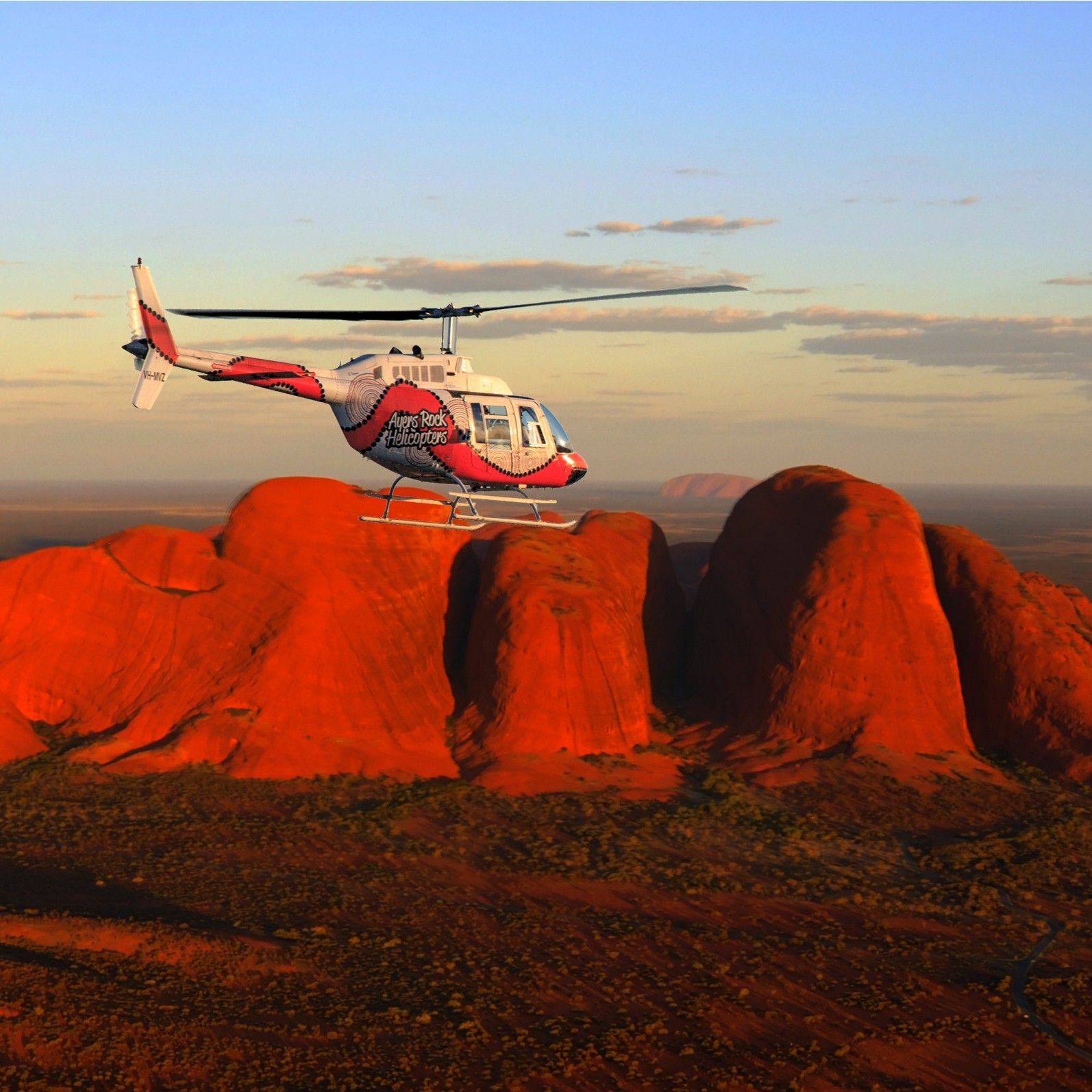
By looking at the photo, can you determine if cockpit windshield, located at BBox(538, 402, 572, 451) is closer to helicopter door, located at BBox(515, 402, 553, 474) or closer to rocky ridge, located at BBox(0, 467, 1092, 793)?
helicopter door, located at BBox(515, 402, 553, 474)

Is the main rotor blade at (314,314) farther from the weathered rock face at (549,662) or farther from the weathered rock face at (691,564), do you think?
the weathered rock face at (691,564)

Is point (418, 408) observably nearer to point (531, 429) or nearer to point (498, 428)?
point (498, 428)

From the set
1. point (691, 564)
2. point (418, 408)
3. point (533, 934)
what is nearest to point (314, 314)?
point (418, 408)

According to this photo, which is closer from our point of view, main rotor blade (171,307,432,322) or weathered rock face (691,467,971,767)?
main rotor blade (171,307,432,322)

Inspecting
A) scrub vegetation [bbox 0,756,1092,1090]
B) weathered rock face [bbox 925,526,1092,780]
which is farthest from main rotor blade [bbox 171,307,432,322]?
weathered rock face [bbox 925,526,1092,780]

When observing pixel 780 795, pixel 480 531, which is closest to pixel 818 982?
pixel 780 795

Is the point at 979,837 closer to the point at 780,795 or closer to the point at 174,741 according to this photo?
the point at 780,795

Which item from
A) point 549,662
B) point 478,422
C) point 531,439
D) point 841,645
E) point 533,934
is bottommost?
point 533,934
